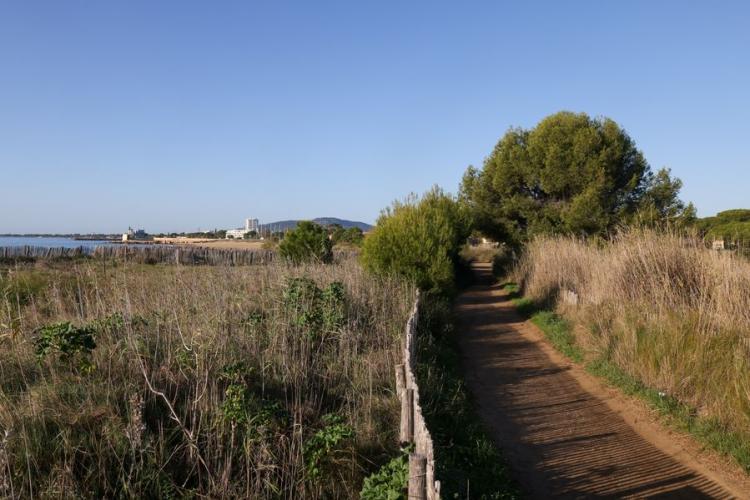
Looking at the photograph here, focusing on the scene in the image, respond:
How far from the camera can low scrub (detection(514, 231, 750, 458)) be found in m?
6.24

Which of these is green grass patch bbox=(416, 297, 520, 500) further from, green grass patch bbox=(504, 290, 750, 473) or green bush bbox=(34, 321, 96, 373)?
green bush bbox=(34, 321, 96, 373)

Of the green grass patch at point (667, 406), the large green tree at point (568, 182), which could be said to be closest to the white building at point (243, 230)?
the large green tree at point (568, 182)

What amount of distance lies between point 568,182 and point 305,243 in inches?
516

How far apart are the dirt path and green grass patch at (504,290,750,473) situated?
0.43ft

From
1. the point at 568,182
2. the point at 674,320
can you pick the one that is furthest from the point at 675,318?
the point at 568,182

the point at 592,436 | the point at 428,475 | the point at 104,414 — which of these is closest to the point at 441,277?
the point at 592,436

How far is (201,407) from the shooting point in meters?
4.98

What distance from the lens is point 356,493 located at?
4.34m

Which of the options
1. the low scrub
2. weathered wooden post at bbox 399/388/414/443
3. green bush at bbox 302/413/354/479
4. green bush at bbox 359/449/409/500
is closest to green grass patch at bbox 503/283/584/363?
the low scrub

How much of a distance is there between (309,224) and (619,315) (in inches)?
559

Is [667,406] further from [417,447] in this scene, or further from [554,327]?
[554,327]

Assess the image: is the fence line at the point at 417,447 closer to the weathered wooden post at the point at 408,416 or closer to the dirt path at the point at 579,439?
the weathered wooden post at the point at 408,416

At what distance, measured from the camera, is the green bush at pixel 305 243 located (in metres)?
19.9

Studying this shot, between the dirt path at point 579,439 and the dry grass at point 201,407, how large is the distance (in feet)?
4.67
